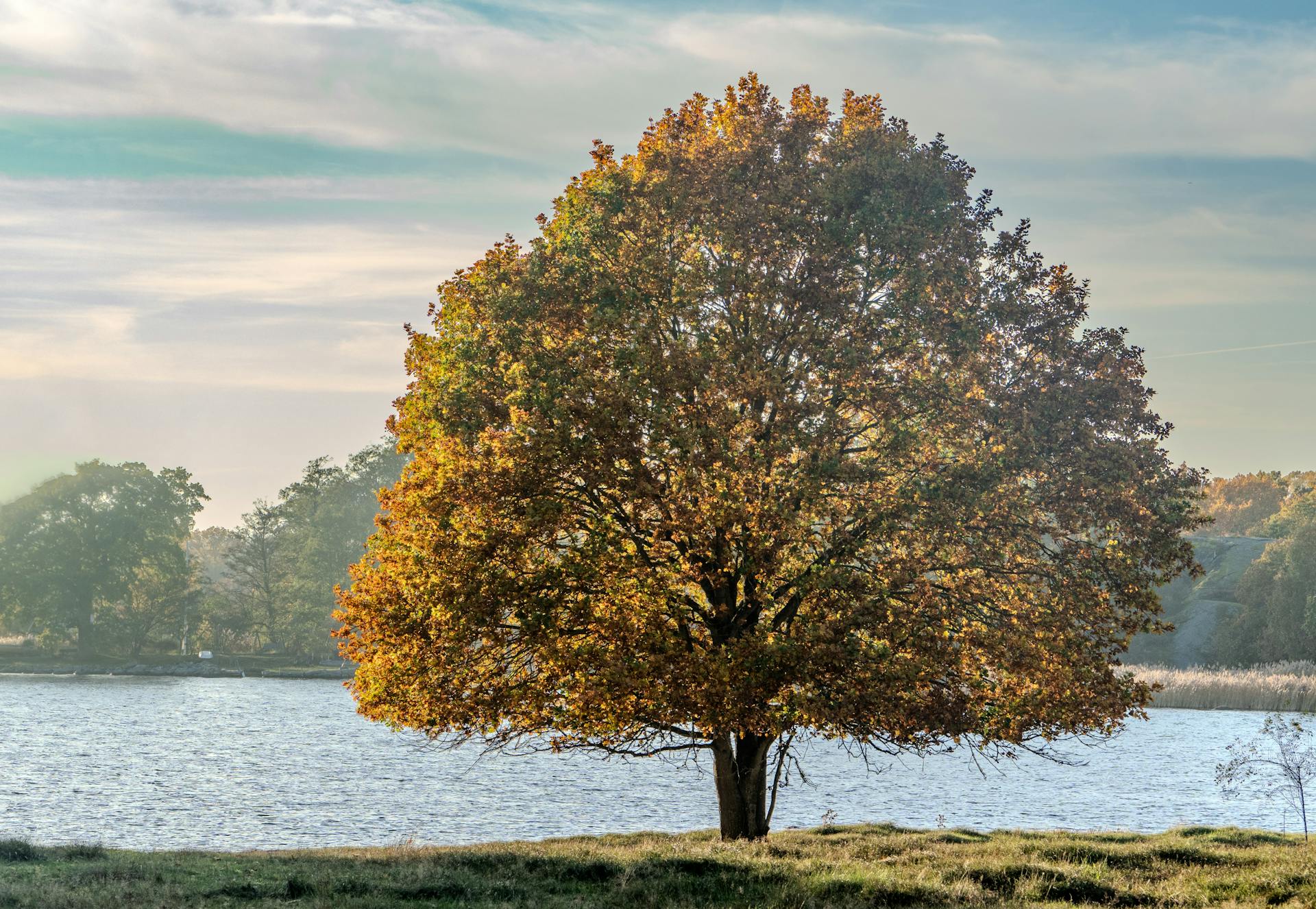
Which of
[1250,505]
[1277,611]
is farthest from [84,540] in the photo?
[1250,505]

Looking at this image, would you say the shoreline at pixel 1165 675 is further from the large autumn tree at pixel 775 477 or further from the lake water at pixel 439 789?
the large autumn tree at pixel 775 477

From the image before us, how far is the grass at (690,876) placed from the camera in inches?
647

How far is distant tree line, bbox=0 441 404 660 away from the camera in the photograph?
381 feet

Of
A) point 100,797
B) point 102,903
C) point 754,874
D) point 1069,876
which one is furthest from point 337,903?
point 100,797

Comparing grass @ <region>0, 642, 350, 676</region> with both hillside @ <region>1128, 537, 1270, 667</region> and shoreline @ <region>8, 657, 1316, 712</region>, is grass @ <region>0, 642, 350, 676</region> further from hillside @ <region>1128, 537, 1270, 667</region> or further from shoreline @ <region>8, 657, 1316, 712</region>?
hillside @ <region>1128, 537, 1270, 667</region>

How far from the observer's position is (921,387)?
21.5 meters

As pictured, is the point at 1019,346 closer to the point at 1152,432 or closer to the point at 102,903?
the point at 1152,432

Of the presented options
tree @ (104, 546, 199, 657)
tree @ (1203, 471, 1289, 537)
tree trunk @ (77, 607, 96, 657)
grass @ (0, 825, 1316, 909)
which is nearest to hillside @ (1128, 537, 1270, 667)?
tree @ (1203, 471, 1289, 537)

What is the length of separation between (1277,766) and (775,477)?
136ft

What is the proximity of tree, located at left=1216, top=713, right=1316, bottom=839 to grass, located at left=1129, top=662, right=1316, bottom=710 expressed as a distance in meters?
2.06

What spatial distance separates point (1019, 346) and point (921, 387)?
89.2 inches

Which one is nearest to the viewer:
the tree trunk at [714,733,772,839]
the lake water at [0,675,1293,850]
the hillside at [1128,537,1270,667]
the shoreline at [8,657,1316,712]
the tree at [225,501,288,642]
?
the tree trunk at [714,733,772,839]

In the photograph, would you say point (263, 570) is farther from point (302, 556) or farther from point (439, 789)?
point (439, 789)

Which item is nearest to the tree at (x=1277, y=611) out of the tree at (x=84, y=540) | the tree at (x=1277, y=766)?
the tree at (x=1277, y=766)
